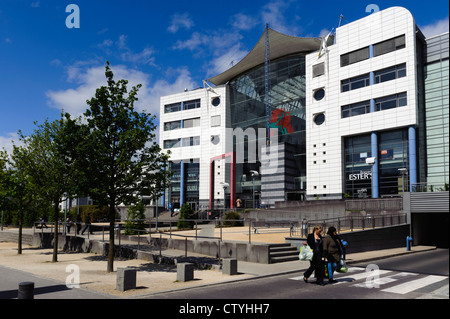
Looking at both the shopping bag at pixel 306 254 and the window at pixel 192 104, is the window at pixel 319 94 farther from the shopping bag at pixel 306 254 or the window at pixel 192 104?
the shopping bag at pixel 306 254

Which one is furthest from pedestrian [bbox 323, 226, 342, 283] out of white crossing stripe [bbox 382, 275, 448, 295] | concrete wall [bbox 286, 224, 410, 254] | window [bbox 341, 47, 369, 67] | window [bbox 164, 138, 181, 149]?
window [bbox 164, 138, 181, 149]

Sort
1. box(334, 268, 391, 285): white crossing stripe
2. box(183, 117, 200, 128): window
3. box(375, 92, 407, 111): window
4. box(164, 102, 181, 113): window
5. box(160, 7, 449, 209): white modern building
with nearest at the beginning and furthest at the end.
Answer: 1. box(334, 268, 391, 285): white crossing stripe
2. box(160, 7, 449, 209): white modern building
3. box(375, 92, 407, 111): window
4. box(183, 117, 200, 128): window
5. box(164, 102, 181, 113): window

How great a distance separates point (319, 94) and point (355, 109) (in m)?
5.64

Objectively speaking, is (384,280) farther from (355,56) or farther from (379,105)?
(355,56)

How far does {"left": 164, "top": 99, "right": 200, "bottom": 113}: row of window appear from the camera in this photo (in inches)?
2506

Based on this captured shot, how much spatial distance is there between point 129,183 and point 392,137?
34.3 meters

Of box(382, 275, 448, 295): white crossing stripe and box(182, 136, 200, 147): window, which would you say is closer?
box(382, 275, 448, 295): white crossing stripe

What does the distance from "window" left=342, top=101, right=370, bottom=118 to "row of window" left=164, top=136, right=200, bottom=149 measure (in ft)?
85.4

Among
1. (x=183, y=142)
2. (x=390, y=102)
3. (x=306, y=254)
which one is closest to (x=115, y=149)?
(x=306, y=254)

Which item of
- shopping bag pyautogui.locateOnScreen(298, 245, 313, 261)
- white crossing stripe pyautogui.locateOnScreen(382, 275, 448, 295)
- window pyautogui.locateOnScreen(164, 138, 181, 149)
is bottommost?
white crossing stripe pyautogui.locateOnScreen(382, 275, 448, 295)

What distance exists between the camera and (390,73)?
133 feet

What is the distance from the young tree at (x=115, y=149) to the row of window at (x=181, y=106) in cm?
4905

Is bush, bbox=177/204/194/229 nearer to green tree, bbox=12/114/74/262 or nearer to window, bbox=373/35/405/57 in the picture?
green tree, bbox=12/114/74/262
